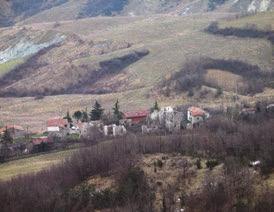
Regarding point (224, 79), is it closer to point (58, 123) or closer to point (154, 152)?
point (58, 123)

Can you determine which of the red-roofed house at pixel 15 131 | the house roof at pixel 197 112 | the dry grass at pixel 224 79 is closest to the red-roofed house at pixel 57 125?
the red-roofed house at pixel 15 131

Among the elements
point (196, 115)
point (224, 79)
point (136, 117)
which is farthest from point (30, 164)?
point (224, 79)

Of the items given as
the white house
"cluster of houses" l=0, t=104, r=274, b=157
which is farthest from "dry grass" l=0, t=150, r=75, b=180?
the white house

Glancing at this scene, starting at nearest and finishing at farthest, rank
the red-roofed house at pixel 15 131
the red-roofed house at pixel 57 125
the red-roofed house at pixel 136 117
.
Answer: the red-roofed house at pixel 136 117 → the red-roofed house at pixel 57 125 → the red-roofed house at pixel 15 131

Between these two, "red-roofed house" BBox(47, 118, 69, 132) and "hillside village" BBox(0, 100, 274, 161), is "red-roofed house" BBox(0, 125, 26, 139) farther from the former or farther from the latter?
"red-roofed house" BBox(47, 118, 69, 132)

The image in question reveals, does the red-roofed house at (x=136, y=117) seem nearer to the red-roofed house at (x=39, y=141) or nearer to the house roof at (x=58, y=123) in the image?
the house roof at (x=58, y=123)

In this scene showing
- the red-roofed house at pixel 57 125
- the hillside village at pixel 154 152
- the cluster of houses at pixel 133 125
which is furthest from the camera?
the red-roofed house at pixel 57 125
